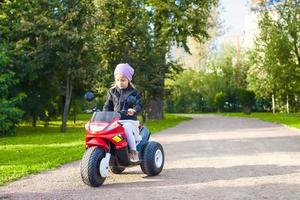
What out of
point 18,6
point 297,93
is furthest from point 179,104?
point 18,6

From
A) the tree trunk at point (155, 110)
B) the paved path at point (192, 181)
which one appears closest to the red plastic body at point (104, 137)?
the paved path at point (192, 181)

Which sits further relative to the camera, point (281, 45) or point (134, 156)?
point (281, 45)

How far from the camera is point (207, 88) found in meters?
59.7

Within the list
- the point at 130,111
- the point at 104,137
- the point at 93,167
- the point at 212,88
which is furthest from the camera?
the point at 212,88

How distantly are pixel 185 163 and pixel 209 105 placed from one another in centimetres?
4973

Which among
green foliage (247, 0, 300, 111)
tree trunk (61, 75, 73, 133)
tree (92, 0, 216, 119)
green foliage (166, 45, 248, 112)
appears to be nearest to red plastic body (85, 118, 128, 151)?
tree trunk (61, 75, 73, 133)

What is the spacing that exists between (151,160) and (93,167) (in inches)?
50.2

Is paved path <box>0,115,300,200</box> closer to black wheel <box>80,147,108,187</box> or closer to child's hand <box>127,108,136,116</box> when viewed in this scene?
black wheel <box>80,147,108,187</box>

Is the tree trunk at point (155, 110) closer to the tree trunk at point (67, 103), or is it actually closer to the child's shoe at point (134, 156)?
the tree trunk at point (67, 103)

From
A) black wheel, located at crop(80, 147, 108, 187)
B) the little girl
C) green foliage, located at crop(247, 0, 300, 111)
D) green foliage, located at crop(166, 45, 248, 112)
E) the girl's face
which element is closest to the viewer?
black wheel, located at crop(80, 147, 108, 187)

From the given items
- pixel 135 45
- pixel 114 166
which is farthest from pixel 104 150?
pixel 135 45

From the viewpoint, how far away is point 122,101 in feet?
26.5

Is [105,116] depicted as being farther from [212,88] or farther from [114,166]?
[212,88]

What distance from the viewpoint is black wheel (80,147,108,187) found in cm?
717
